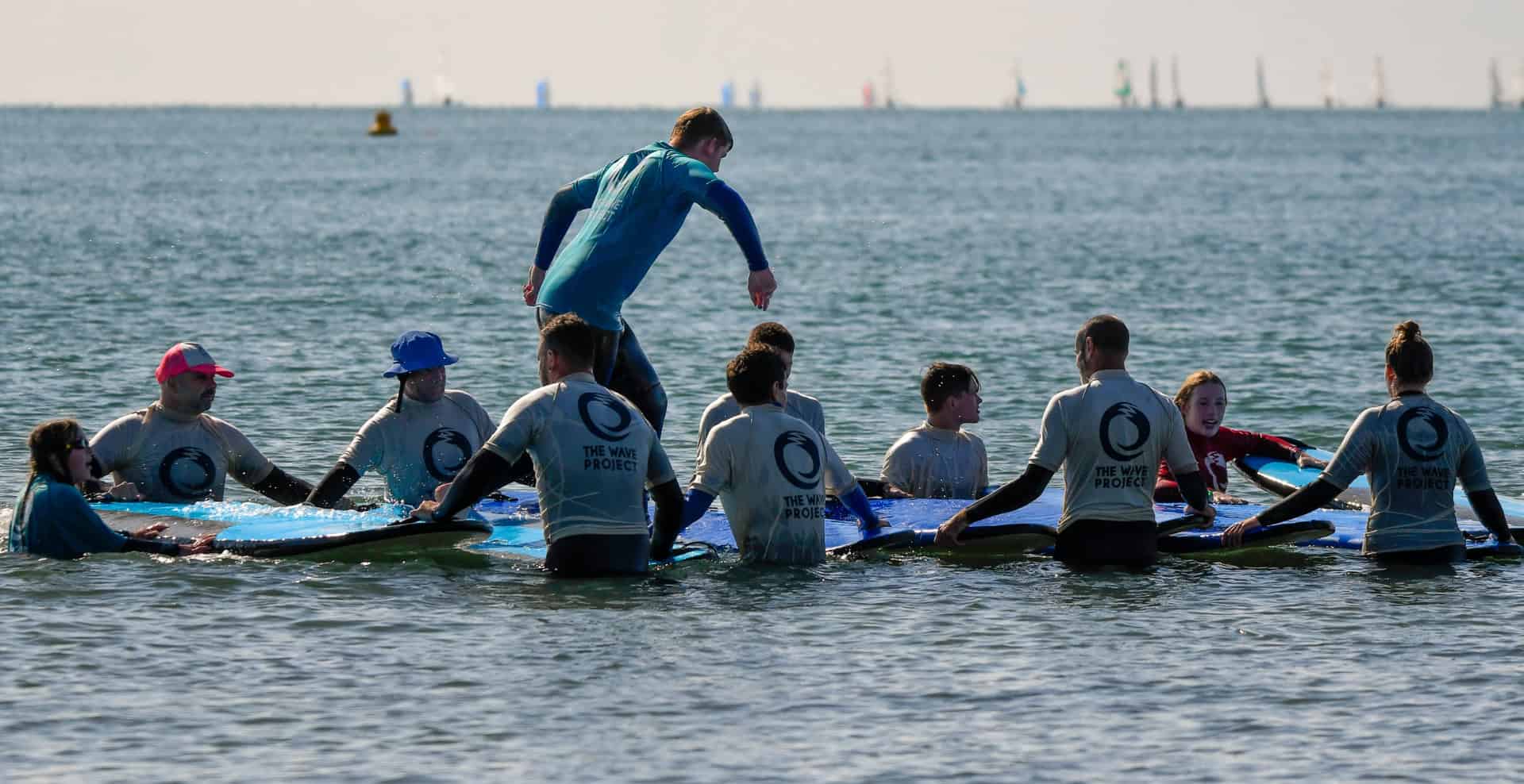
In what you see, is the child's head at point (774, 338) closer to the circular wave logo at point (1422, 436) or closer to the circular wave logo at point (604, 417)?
the circular wave logo at point (604, 417)

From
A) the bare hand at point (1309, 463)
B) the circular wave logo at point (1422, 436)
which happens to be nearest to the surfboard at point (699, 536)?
the circular wave logo at point (1422, 436)

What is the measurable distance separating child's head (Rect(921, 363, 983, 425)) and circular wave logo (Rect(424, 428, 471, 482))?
9.51ft

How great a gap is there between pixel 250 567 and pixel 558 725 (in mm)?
3641

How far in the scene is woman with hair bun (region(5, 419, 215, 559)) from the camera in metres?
11.8

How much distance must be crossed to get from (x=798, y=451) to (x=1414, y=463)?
11.0ft

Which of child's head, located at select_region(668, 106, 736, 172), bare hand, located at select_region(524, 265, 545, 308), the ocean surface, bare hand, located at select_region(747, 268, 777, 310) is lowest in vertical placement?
the ocean surface

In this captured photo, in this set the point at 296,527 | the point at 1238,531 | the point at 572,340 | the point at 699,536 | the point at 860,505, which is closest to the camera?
the point at 572,340

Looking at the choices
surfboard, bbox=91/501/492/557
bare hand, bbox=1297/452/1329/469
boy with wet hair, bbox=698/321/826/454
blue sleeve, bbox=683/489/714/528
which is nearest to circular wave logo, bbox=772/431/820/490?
blue sleeve, bbox=683/489/714/528

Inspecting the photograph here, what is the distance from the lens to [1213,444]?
45.8 ft

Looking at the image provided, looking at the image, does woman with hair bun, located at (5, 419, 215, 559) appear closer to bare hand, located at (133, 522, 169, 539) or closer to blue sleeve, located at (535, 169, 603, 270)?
bare hand, located at (133, 522, 169, 539)

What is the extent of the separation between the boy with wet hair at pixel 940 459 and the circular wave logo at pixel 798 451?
215 centimetres

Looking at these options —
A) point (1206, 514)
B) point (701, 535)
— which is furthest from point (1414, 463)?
point (701, 535)

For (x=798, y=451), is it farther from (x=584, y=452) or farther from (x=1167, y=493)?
(x=1167, y=493)

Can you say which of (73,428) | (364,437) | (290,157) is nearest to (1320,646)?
(364,437)
